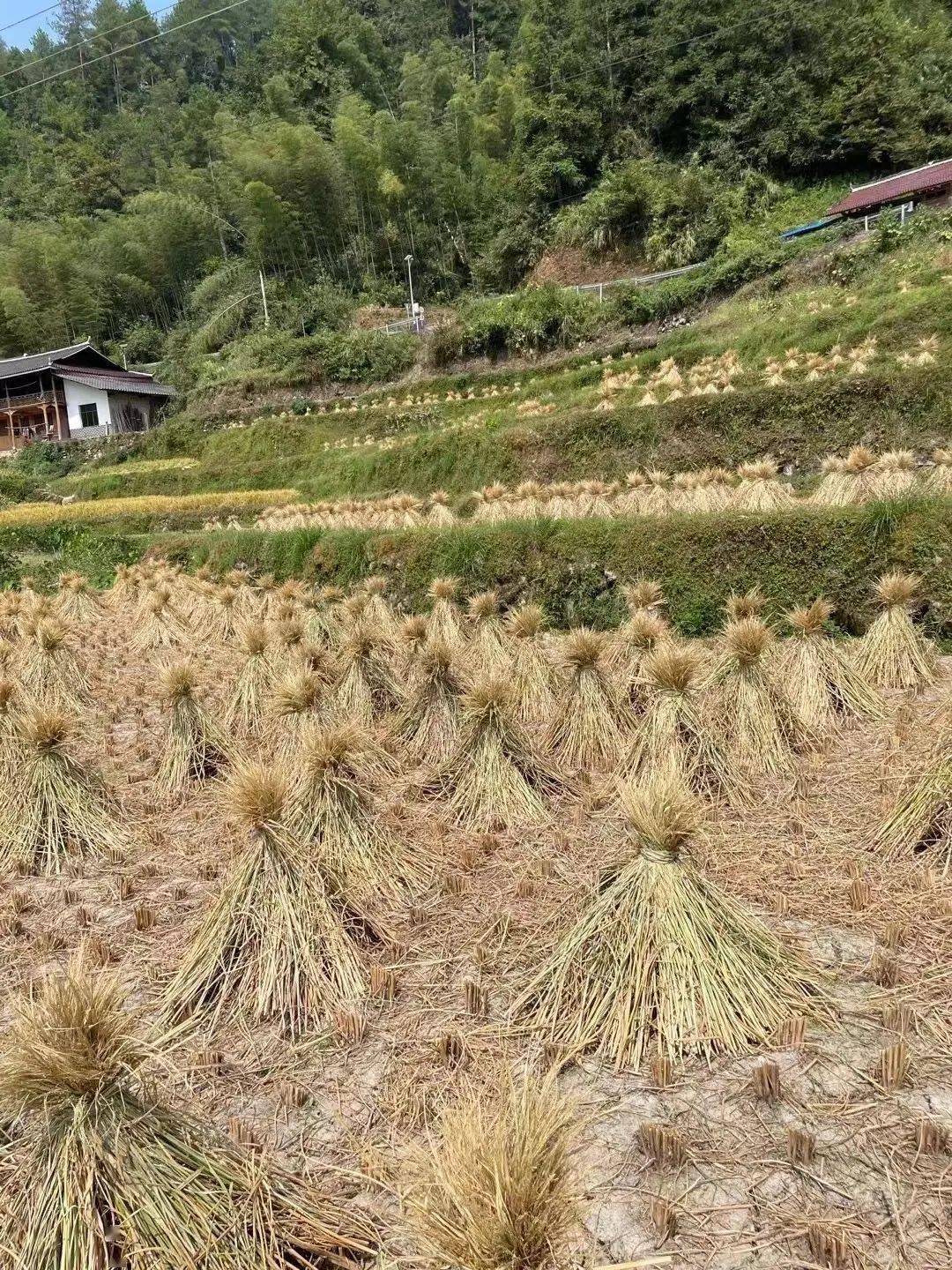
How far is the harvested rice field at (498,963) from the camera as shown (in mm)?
1446

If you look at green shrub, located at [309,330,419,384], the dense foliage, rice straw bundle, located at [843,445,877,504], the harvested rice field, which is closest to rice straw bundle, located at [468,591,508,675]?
the harvested rice field

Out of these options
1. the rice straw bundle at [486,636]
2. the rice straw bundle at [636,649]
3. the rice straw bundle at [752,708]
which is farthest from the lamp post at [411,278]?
the rice straw bundle at [752,708]

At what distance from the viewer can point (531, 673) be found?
4.69m

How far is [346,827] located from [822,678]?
268 centimetres

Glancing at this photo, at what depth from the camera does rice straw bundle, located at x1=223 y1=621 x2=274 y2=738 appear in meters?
4.94

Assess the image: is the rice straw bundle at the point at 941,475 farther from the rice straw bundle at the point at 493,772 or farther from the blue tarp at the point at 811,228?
the blue tarp at the point at 811,228

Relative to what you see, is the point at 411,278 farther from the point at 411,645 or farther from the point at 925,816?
the point at 925,816

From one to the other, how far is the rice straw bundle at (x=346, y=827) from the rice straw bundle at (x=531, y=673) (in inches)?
62.6

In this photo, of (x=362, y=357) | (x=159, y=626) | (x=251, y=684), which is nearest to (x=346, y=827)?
(x=251, y=684)

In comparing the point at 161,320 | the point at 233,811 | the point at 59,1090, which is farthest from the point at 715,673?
the point at 161,320

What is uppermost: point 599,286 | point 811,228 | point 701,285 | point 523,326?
point 811,228

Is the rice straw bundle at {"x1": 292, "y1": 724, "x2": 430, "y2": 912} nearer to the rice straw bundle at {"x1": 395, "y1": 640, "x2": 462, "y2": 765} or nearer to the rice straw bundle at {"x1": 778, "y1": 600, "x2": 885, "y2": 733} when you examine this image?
the rice straw bundle at {"x1": 395, "y1": 640, "x2": 462, "y2": 765}

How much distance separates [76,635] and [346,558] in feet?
8.67

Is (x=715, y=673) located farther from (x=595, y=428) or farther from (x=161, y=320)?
(x=161, y=320)
